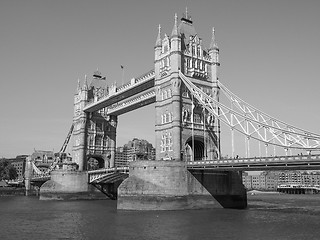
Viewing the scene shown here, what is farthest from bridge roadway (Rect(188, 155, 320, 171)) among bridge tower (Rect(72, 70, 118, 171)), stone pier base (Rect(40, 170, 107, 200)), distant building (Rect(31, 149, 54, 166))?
distant building (Rect(31, 149, 54, 166))

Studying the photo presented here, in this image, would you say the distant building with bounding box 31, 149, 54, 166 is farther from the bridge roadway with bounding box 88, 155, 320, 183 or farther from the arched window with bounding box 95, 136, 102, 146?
the bridge roadway with bounding box 88, 155, 320, 183

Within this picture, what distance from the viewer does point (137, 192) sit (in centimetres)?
4775

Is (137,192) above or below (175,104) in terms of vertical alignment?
below

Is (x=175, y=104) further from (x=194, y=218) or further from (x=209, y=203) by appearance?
(x=194, y=218)

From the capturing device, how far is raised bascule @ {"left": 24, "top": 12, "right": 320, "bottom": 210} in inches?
1770

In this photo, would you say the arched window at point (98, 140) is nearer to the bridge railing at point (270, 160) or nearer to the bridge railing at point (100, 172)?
the bridge railing at point (100, 172)

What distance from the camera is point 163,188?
155 ft

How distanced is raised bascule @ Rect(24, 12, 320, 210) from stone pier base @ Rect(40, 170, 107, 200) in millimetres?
200

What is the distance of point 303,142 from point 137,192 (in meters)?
21.1

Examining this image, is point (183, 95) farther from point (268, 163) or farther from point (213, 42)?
point (268, 163)

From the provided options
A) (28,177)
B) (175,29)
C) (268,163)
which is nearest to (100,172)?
(175,29)

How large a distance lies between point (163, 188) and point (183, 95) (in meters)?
15.5

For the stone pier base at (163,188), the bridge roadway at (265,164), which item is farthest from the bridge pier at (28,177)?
the bridge roadway at (265,164)

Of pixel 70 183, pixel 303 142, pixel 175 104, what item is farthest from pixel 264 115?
pixel 70 183
